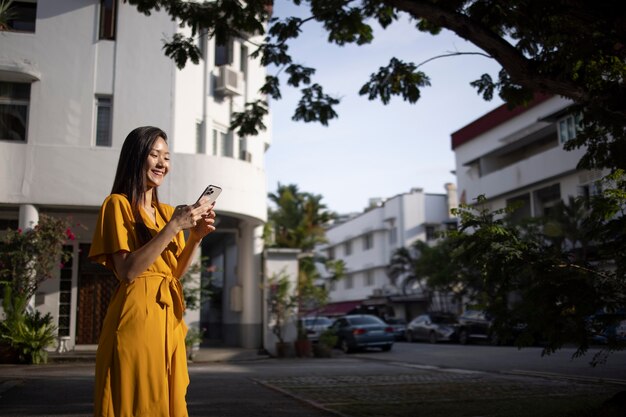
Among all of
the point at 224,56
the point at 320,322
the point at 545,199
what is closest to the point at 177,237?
the point at 224,56

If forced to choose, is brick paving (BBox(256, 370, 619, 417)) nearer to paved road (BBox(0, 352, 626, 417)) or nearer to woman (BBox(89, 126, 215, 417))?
paved road (BBox(0, 352, 626, 417))

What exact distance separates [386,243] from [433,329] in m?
24.2

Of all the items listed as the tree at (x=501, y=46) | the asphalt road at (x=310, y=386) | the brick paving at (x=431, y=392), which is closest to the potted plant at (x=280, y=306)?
the asphalt road at (x=310, y=386)

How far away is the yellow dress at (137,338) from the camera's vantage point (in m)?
2.49

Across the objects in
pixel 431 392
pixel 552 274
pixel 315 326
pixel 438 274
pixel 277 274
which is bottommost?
pixel 431 392

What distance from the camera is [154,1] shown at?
1023cm

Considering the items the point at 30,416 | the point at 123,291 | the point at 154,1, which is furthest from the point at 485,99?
the point at 123,291

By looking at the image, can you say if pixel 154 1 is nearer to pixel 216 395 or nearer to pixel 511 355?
pixel 216 395

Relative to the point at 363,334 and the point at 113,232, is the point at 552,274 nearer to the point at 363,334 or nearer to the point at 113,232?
the point at 113,232

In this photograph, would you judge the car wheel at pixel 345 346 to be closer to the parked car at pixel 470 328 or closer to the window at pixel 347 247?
the parked car at pixel 470 328

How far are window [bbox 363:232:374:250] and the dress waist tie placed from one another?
180 feet

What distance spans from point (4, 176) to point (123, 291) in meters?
15.4

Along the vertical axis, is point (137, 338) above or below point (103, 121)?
below

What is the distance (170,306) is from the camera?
2.68m
